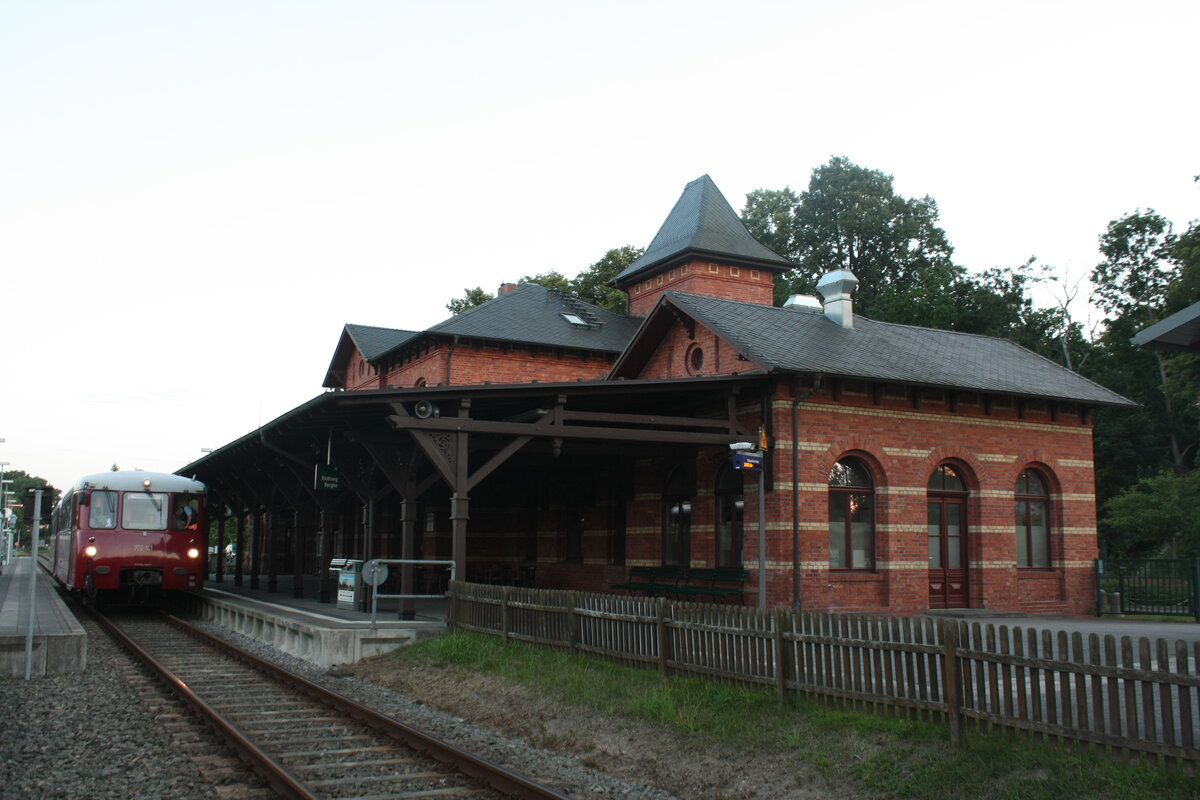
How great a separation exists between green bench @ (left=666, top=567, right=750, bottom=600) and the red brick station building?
25 centimetres

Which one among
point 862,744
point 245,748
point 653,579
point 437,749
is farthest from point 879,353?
point 245,748

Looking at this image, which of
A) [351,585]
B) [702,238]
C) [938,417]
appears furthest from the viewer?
[702,238]

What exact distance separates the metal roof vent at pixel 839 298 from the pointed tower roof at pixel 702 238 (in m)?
9.40

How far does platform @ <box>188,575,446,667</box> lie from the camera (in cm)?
1477

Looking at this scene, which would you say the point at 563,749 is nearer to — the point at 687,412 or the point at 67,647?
the point at 67,647

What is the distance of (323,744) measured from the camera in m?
9.53

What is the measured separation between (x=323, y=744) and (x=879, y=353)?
539 inches

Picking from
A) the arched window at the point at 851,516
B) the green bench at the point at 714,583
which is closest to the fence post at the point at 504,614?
the green bench at the point at 714,583

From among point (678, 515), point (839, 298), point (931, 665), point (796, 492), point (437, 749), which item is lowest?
point (437, 749)

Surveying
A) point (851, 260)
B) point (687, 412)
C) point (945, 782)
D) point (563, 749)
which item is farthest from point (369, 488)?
point (851, 260)

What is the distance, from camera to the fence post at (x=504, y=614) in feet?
45.3

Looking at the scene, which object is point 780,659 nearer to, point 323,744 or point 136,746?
point 323,744

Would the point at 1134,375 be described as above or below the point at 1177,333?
above

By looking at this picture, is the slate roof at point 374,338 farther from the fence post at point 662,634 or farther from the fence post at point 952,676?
the fence post at point 952,676
